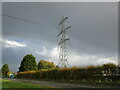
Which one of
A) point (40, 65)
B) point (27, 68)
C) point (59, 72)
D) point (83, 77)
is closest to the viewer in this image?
point (83, 77)

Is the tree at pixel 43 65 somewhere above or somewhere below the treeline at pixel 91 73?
below

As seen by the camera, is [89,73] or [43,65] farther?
[43,65]

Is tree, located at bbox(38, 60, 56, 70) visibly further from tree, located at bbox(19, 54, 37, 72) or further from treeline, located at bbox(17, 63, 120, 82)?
treeline, located at bbox(17, 63, 120, 82)

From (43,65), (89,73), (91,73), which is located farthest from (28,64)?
(91,73)

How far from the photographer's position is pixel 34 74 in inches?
1382

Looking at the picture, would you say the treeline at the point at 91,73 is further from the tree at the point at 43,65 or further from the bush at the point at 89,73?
the tree at the point at 43,65

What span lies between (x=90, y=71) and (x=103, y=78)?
2.05 meters

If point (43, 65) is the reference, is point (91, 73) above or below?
above

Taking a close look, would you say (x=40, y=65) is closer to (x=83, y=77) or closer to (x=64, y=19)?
(x=64, y=19)

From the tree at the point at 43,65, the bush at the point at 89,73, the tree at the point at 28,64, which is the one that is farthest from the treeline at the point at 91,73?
the tree at the point at 43,65

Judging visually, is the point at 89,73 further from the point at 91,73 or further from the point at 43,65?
the point at 43,65

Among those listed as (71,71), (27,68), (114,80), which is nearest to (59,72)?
(71,71)

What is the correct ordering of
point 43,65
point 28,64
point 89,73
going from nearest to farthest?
point 89,73 < point 28,64 < point 43,65

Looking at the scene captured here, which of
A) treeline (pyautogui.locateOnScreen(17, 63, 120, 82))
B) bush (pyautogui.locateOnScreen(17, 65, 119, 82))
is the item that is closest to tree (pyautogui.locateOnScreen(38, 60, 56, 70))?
bush (pyautogui.locateOnScreen(17, 65, 119, 82))
